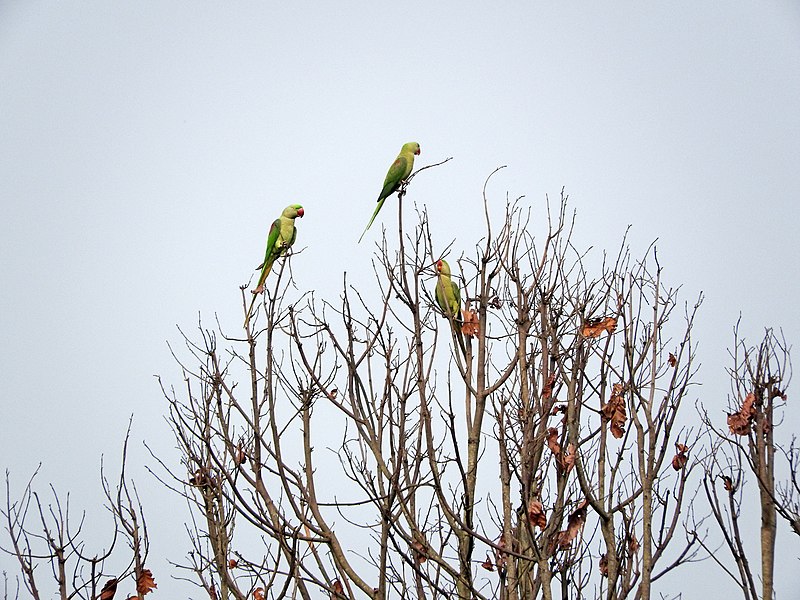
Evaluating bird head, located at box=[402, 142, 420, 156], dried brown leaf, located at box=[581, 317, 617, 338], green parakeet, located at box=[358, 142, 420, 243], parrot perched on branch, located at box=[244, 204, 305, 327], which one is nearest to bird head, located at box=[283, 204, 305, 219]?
parrot perched on branch, located at box=[244, 204, 305, 327]

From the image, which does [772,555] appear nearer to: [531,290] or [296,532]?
[531,290]

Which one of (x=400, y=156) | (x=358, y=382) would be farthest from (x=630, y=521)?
(x=400, y=156)

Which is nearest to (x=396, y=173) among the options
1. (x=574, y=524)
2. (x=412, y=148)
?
(x=412, y=148)

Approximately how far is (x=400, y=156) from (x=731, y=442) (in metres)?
3.72

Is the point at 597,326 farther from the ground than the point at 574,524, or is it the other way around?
the point at 597,326

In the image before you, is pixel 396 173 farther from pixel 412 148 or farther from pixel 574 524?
pixel 574 524

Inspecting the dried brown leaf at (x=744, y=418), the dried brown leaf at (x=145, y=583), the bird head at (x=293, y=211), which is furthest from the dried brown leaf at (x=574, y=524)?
the bird head at (x=293, y=211)

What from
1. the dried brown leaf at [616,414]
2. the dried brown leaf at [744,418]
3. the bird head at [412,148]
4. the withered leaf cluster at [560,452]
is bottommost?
the withered leaf cluster at [560,452]

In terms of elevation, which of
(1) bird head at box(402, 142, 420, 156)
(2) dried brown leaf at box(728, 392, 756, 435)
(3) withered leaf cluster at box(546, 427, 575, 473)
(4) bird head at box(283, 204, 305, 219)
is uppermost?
(1) bird head at box(402, 142, 420, 156)

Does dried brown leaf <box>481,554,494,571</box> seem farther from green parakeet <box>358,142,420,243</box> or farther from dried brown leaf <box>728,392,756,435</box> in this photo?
green parakeet <box>358,142,420,243</box>

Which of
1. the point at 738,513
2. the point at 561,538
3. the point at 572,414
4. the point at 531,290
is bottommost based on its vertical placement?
the point at 561,538

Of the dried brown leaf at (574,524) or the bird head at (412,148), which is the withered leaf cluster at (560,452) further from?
the bird head at (412,148)

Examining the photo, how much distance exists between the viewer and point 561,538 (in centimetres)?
348

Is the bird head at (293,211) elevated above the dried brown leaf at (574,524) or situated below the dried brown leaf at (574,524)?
above
